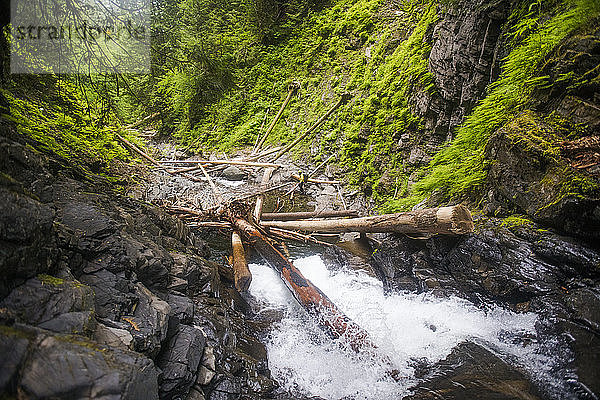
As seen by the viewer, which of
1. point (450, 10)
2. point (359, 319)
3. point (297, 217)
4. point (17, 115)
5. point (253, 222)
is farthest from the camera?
point (297, 217)

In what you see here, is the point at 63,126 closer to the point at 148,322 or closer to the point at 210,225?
the point at 148,322

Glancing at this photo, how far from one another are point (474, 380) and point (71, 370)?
11.8ft

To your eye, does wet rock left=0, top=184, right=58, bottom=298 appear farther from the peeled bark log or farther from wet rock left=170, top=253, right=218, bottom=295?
the peeled bark log

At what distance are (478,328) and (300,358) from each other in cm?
242

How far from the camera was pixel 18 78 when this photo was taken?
3.46 metres

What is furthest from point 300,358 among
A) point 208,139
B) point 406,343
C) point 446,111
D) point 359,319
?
point 208,139

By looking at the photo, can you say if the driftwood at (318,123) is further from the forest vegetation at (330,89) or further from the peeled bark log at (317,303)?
the peeled bark log at (317,303)

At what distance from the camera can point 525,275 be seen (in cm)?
337

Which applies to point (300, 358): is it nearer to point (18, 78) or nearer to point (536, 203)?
point (536, 203)

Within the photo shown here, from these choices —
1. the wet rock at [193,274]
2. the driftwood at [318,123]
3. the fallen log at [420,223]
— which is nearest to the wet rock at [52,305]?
the wet rock at [193,274]

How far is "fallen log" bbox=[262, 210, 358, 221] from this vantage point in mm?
7512

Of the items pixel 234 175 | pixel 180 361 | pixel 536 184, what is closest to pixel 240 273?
pixel 180 361

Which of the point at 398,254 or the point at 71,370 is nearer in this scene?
the point at 71,370

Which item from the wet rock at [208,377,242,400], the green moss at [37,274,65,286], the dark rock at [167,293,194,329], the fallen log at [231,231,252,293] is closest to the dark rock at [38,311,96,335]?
the green moss at [37,274,65,286]
